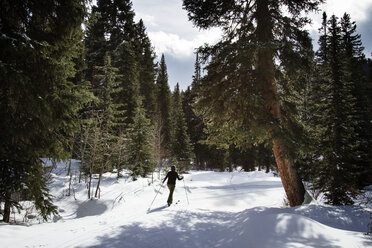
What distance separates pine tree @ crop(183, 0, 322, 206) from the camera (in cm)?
651

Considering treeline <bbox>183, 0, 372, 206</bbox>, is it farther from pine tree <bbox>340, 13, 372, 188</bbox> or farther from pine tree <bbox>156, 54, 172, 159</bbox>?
pine tree <bbox>156, 54, 172, 159</bbox>

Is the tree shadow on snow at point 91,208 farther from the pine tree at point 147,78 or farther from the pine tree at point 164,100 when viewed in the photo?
the pine tree at point 164,100

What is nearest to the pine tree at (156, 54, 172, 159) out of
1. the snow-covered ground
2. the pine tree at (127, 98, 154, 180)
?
the pine tree at (127, 98, 154, 180)

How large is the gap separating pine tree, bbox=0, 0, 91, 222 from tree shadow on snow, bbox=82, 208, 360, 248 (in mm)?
1948

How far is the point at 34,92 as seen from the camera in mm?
4539

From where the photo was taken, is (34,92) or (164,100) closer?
(34,92)

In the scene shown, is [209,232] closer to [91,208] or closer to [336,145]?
[91,208]

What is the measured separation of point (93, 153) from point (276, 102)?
383 inches

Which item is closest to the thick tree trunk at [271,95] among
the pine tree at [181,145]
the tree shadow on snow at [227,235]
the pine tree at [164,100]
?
the tree shadow on snow at [227,235]

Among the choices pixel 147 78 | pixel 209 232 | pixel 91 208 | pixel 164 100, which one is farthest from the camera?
pixel 164 100

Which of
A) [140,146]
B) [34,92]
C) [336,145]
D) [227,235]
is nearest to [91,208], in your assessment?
[34,92]

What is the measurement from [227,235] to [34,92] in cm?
585

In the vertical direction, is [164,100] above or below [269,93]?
above

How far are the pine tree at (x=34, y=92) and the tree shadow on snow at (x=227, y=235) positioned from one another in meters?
1.95
